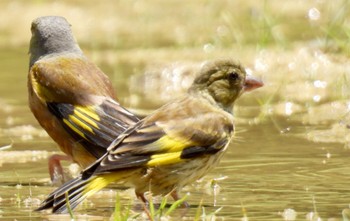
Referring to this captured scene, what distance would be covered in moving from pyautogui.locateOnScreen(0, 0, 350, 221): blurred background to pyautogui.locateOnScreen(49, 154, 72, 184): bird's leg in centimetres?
10

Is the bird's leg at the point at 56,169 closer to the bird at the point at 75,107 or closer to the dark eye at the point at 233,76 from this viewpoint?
the bird at the point at 75,107

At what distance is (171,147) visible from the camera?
21.7 ft

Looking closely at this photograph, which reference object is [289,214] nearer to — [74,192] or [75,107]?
[74,192]

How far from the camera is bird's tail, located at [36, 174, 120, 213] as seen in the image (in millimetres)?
6250

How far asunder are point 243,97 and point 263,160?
3.14 m

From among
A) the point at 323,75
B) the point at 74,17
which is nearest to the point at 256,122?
the point at 323,75

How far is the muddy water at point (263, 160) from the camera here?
6.61 m

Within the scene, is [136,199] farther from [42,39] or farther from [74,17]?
[74,17]

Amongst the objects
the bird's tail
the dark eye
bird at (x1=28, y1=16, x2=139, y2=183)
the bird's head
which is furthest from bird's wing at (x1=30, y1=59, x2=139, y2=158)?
the bird's tail

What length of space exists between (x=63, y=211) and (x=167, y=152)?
2.29 ft

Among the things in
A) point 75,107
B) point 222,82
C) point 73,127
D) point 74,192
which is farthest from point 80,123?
point 74,192

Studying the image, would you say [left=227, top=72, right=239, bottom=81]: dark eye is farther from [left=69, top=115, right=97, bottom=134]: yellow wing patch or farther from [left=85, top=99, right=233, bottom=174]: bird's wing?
[left=69, top=115, right=97, bottom=134]: yellow wing patch

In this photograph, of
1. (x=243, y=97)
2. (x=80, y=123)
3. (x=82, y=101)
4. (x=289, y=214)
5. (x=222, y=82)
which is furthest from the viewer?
(x=243, y=97)

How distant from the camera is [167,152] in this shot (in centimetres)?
657
